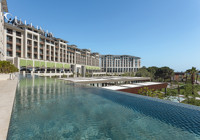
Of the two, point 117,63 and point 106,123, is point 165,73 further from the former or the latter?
point 106,123

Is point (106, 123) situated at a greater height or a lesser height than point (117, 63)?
lesser

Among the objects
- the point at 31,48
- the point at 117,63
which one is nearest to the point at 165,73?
the point at 117,63

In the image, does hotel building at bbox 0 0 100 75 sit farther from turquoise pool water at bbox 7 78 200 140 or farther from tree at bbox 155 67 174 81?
tree at bbox 155 67 174 81

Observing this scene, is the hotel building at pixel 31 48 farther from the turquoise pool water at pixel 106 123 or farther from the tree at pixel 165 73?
the tree at pixel 165 73

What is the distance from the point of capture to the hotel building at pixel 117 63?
124 metres

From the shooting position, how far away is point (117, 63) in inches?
4926

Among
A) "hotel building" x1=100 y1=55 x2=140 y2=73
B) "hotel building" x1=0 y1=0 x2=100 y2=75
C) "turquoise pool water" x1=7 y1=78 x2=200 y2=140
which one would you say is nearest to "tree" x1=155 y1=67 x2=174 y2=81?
"hotel building" x1=100 y1=55 x2=140 y2=73

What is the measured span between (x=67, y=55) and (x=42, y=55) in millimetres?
18518

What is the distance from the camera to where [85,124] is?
14.0 feet

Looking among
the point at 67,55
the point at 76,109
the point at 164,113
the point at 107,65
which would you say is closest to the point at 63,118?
the point at 76,109

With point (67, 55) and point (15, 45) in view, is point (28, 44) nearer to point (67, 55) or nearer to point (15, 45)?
point (15, 45)

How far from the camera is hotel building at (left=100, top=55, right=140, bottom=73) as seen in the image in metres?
124

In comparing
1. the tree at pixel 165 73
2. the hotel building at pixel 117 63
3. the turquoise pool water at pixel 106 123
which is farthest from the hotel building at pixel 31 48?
the hotel building at pixel 117 63

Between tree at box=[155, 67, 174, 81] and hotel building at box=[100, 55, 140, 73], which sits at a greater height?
hotel building at box=[100, 55, 140, 73]
